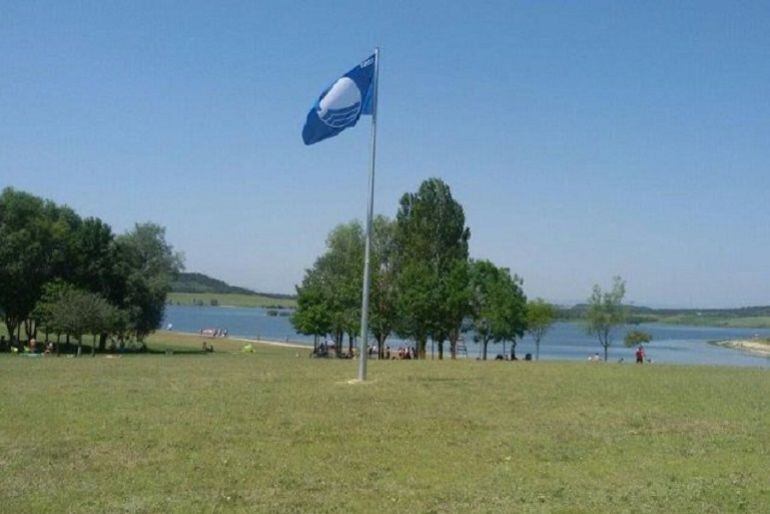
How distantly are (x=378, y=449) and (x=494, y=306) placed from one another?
56.1 metres

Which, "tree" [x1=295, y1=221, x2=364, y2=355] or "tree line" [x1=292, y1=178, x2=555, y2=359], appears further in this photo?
"tree" [x1=295, y1=221, x2=364, y2=355]

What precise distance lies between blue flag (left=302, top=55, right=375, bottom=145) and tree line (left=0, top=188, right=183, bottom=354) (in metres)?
39.7

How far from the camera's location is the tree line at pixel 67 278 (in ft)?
204

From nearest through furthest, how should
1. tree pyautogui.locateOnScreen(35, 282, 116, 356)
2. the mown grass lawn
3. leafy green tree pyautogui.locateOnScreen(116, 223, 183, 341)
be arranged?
the mown grass lawn < tree pyautogui.locateOnScreen(35, 282, 116, 356) < leafy green tree pyautogui.locateOnScreen(116, 223, 183, 341)

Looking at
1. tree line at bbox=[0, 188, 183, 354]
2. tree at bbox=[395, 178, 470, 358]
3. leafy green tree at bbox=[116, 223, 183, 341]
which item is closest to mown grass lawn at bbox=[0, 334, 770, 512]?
tree line at bbox=[0, 188, 183, 354]

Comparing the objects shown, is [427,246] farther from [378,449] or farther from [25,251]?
[378,449]

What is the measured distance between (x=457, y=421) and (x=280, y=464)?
16.9ft

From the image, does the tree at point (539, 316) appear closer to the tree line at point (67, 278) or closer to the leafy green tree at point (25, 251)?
the tree line at point (67, 278)

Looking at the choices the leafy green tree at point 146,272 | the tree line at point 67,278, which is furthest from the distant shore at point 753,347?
the tree line at point 67,278

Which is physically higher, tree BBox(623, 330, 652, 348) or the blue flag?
the blue flag

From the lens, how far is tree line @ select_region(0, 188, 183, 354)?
62.3 meters

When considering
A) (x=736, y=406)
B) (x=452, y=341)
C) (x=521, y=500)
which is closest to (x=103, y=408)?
(x=521, y=500)

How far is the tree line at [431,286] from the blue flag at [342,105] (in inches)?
1518

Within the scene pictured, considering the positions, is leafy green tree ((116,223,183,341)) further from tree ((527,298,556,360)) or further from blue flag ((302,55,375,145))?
blue flag ((302,55,375,145))
